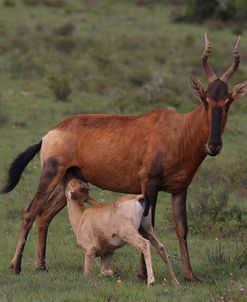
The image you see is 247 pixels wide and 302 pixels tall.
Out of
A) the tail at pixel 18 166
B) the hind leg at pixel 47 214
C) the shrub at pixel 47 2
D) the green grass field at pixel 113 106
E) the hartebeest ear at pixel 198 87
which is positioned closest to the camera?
the green grass field at pixel 113 106

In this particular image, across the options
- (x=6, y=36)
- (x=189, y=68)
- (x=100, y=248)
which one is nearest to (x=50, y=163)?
(x=100, y=248)

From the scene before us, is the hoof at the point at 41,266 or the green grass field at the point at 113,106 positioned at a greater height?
the hoof at the point at 41,266

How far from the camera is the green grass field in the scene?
9.27m

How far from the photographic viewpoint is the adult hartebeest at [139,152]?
378 inches

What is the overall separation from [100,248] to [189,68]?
18879 millimetres

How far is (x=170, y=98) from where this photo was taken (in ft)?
72.3

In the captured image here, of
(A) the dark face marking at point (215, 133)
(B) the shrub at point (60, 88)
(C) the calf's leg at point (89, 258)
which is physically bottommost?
(B) the shrub at point (60, 88)

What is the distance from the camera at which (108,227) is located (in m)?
9.55

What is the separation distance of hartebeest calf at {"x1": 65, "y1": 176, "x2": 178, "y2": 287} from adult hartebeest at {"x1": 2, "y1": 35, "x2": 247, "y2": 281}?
315 mm

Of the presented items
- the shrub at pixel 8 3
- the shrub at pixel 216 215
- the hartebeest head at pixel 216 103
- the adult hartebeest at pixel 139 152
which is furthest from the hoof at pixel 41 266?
the shrub at pixel 8 3

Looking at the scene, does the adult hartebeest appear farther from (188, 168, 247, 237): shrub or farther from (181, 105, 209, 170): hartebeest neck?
(188, 168, 247, 237): shrub

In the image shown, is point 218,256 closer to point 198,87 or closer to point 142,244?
point 142,244

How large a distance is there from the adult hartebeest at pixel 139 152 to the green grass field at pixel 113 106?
0.62 metres

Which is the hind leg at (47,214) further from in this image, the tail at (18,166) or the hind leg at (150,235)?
the hind leg at (150,235)
